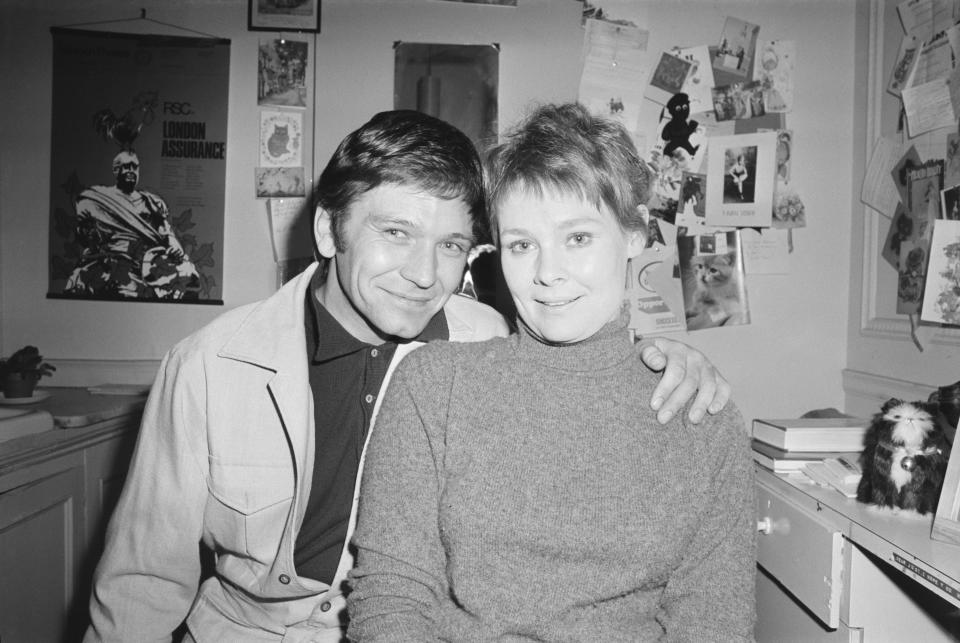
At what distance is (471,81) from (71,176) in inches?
51.6

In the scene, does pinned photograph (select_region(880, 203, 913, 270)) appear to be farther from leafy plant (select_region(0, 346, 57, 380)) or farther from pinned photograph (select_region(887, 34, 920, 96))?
leafy plant (select_region(0, 346, 57, 380))

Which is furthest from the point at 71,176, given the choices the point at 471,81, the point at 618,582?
the point at 618,582

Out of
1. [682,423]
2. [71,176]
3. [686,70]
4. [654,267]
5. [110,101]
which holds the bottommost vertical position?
[682,423]

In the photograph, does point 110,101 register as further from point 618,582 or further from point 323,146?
point 618,582

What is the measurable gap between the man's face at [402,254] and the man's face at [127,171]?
127cm

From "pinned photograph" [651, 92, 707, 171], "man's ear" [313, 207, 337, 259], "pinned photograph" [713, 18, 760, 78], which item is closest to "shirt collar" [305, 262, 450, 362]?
"man's ear" [313, 207, 337, 259]

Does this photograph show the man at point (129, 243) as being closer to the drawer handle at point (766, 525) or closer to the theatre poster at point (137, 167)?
the theatre poster at point (137, 167)

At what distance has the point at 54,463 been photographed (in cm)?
161

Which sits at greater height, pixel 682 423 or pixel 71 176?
pixel 71 176

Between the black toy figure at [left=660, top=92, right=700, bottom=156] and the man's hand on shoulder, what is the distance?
1258mm

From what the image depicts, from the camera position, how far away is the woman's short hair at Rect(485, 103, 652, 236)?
93 cm

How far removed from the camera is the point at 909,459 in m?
1.09

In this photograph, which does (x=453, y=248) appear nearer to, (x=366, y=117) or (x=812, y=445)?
(x=812, y=445)

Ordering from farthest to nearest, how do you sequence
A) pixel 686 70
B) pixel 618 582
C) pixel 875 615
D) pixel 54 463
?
pixel 686 70, pixel 54 463, pixel 875 615, pixel 618 582
